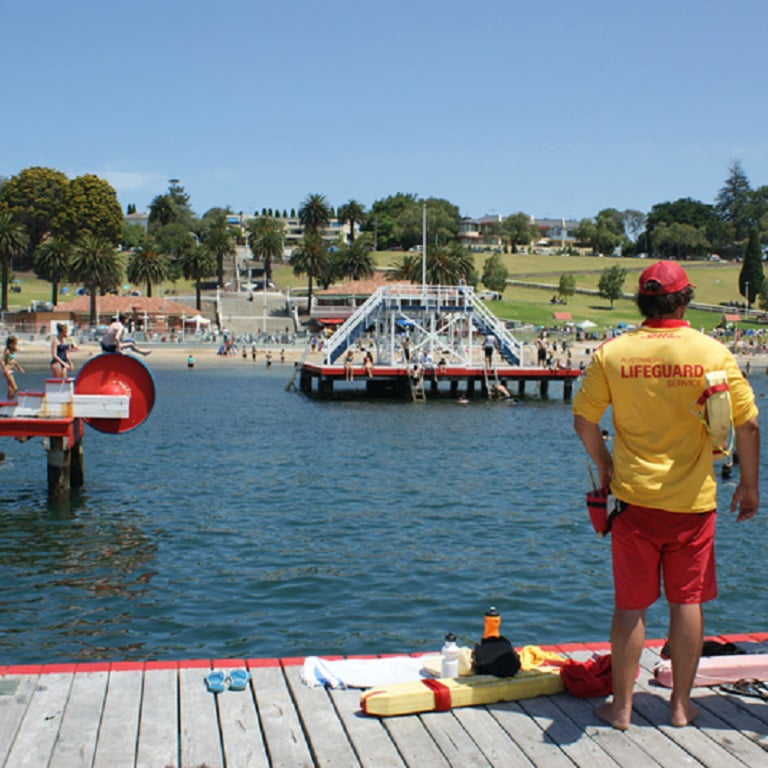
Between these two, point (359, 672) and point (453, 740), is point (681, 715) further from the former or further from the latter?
point (359, 672)

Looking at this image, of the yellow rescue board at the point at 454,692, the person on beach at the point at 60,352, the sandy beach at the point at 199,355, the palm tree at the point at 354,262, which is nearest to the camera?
the yellow rescue board at the point at 454,692

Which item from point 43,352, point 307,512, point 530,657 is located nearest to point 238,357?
point 43,352

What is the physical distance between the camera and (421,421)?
38.6m

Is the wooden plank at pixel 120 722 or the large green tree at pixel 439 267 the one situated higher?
the large green tree at pixel 439 267

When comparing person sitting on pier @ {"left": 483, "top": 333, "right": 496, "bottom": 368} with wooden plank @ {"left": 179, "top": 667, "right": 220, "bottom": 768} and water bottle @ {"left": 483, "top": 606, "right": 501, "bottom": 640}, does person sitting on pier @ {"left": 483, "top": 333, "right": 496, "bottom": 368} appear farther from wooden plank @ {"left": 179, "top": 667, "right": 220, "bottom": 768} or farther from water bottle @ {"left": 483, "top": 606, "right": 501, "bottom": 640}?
wooden plank @ {"left": 179, "top": 667, "right": 220, "bottom": 768}

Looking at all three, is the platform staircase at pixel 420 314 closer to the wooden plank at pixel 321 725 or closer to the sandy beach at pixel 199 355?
the sandy beach at pixel 199 355

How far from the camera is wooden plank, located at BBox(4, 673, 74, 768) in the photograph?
5.32m

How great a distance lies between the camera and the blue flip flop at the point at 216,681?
626 cm

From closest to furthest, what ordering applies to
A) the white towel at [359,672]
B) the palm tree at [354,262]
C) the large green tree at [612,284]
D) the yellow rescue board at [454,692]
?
the yellow rescue board at [454,692] < the white towel at [359,672] < the palm tree at [354,262] < the large green tree at [612,284]

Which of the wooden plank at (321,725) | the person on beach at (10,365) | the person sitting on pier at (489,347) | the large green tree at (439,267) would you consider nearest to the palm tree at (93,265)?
the large green tree at (439,267)

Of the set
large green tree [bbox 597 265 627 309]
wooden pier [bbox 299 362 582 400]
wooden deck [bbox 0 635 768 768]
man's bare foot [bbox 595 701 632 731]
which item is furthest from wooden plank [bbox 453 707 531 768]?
large green tree [bbox 597 265 627 309]

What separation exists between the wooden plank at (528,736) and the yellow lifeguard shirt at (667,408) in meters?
1.47

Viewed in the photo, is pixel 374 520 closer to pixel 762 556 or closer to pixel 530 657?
pixel 762 556

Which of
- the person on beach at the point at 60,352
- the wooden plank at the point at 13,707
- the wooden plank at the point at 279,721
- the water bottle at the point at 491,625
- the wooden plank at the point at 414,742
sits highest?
the person on beach at the point at 60,352
